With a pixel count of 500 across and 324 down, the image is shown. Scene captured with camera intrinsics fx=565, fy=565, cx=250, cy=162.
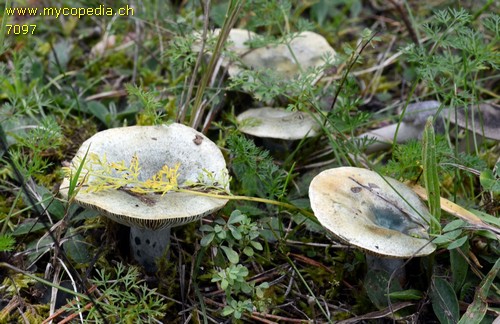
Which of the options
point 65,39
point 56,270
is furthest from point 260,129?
point 65,39

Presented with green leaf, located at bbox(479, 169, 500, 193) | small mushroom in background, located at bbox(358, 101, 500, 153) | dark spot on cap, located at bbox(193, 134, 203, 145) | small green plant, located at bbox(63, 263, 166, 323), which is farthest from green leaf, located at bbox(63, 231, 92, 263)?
green leaf, located at bbox(479, 169, 500, 193)

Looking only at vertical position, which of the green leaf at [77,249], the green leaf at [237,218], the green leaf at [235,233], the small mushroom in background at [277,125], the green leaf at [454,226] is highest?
the small mushroom in background at [277,125]

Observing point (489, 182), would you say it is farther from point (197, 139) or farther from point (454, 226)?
point (197, 139)

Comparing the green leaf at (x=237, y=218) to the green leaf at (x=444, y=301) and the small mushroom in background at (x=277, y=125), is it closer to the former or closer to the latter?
the small mushroom in background at (x=277, y=125)

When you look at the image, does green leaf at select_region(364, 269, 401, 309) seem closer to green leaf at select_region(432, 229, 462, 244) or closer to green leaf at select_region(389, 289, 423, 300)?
green leaf at select_region(389, 289, 423, 300)

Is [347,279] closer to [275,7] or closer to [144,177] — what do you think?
[144,177]

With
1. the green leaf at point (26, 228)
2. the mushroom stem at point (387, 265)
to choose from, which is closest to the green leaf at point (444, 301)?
the mushroom stem at point (387, 265)

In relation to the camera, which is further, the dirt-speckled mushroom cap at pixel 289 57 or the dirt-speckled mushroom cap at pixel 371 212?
the dirt-speckled mushroom cap at pixel 289 57

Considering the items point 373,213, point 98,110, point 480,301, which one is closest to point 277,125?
point 373,213
